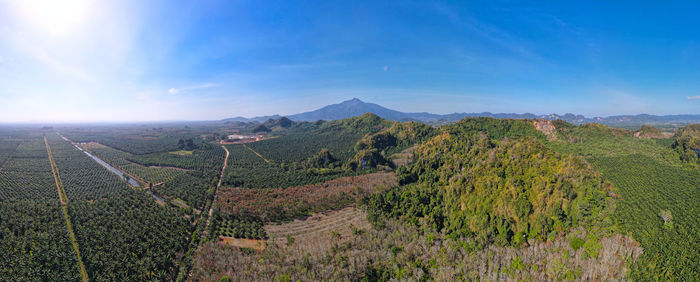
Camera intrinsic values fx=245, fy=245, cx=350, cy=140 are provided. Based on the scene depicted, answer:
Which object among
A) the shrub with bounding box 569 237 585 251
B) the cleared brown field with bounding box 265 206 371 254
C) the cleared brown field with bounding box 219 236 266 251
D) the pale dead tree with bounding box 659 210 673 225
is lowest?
the cleared brown field with bounding box 219 236 266 251

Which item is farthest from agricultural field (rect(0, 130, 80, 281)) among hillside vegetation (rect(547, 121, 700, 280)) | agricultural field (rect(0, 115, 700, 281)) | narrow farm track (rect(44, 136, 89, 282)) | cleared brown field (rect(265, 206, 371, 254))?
hillside vegetation (rect(547, 121, 700, 280))

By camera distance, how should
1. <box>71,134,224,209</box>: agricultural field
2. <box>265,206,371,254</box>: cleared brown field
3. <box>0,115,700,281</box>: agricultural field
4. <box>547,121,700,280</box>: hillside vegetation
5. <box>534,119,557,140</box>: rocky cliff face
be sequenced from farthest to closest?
1. <box>534,119,557,140</box>: rocky cliff face
2. <box>71,134,224,209</box>: agricultural field
3. <box>265,206,371,254</box>: cleared brown field
4. <box>0,115,700,281</box>: agricultural field
5. <box>547,121,700,280</box>: hillside vegetation

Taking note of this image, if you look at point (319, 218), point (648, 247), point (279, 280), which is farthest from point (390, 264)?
point (648, 247)

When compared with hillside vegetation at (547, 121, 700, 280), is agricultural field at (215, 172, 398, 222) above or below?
below

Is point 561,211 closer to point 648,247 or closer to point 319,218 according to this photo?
point 648,247

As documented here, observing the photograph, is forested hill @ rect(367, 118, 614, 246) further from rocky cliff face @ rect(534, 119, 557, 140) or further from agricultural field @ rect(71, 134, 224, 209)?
agricultural field @ rect(71, 134, 224, 209)

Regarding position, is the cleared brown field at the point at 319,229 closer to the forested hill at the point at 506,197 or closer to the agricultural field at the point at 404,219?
the agricultural field at the point at 404,219

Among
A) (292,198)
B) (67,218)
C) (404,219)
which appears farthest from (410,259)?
(67,218)

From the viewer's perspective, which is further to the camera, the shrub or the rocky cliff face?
Result: the rocky cliff face
